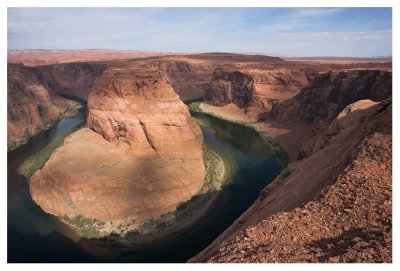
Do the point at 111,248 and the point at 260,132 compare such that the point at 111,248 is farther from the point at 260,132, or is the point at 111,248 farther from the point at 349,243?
the point at 260,132

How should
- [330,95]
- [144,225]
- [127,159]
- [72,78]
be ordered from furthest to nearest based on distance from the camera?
[72,78] < [330,95] < [127,159] < [144,225]

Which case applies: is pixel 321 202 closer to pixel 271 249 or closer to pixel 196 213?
pixel 271 249

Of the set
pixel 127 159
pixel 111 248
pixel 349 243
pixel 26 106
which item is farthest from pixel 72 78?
pixel 349 243

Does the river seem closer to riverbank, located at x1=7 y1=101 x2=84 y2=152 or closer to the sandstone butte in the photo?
the sandstone butte

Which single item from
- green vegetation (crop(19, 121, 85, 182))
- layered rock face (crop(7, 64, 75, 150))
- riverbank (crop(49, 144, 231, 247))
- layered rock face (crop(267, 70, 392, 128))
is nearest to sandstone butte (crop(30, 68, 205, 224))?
riverbank (crop(49, 144, 231, 247))

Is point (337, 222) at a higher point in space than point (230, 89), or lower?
higher
